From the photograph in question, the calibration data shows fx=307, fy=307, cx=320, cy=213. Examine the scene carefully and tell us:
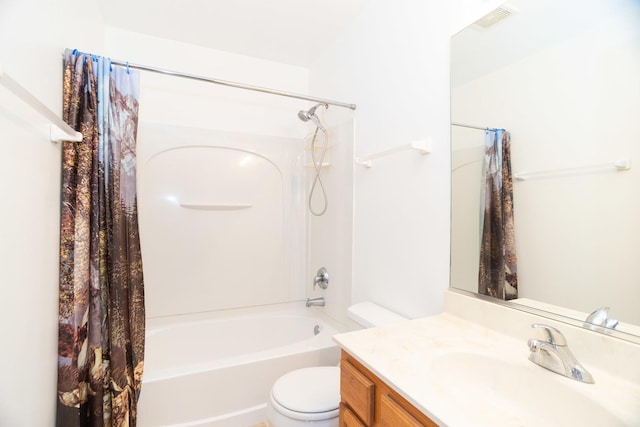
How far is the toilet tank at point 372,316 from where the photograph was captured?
149 cm

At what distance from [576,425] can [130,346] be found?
1678 mm

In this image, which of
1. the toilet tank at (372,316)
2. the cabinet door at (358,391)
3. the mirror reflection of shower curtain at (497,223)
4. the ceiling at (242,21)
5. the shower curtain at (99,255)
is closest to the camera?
the cabinet door at (358,391)

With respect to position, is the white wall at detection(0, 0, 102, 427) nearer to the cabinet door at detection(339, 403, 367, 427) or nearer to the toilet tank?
the cabinet door at detection(339, 403, 367, 427)

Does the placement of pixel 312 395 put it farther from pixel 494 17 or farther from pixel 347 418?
pixel 494 17

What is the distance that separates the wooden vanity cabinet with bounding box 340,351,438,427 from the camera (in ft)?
2.48

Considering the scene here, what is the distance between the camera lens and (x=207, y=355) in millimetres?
2305

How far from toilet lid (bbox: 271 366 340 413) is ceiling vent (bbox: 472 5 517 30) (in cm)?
165

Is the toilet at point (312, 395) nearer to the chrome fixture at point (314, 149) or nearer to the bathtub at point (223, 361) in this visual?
the bathtub at point (223, 361)

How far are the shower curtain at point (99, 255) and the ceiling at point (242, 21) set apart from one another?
28.3 inches

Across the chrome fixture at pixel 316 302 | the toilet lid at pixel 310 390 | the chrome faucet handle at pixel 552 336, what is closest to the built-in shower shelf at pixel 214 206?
the chrome fixture at pixel 316 302

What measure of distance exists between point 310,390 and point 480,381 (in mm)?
777

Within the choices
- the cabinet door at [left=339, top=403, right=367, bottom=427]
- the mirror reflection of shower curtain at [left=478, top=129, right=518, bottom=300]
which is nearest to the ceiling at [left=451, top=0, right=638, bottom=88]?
the mirror reflection of shower curtain at [left=478, top=129, right=518, bottom=300]

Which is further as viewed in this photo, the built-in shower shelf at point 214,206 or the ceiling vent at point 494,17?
the built-in shower shelf at point 214,206

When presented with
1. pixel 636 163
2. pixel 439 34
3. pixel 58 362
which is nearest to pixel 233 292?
pixel 58 362
